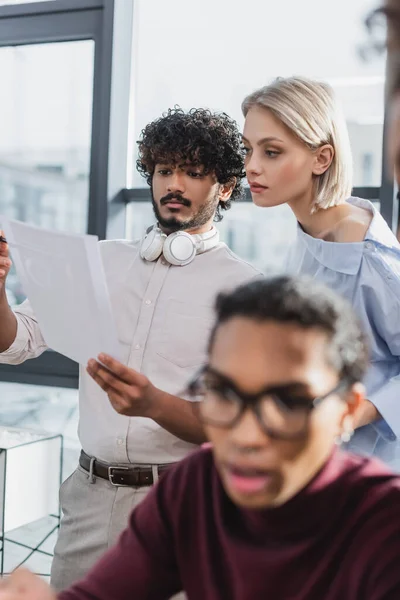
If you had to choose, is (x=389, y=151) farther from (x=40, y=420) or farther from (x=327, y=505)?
(x=40, y=420)

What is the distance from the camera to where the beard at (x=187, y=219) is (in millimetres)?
1656

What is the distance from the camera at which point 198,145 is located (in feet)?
5.66

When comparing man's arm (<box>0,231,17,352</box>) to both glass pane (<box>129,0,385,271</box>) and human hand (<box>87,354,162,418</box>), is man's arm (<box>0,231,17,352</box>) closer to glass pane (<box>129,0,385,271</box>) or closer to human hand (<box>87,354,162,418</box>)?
human hand (<box>87,354,162,418</box>)

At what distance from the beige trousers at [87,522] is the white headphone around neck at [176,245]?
0.52 metres

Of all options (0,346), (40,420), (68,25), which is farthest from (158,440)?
(68,25)

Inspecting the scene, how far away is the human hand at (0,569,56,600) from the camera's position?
2.80 ft

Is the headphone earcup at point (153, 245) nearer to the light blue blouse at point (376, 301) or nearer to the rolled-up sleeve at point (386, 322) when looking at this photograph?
the light blue blouse at point (376, 301)

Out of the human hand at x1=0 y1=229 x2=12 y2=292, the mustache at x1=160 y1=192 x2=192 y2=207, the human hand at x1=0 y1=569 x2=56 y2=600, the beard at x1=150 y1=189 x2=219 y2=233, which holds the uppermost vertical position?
the mustache at x1=160 y1=192 x2=192 y2=207

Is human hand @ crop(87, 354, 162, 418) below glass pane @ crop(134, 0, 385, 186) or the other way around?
below

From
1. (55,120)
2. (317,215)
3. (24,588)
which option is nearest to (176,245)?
(317,215)

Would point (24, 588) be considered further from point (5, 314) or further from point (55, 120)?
point (55, 120)

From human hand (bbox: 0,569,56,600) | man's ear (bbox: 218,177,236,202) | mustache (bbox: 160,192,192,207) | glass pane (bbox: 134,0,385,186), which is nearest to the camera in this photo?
human hand (bbox: 0,569,56,600)

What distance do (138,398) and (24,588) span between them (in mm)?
500

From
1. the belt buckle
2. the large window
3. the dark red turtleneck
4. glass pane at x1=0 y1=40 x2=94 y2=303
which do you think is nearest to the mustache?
the belt buckle
